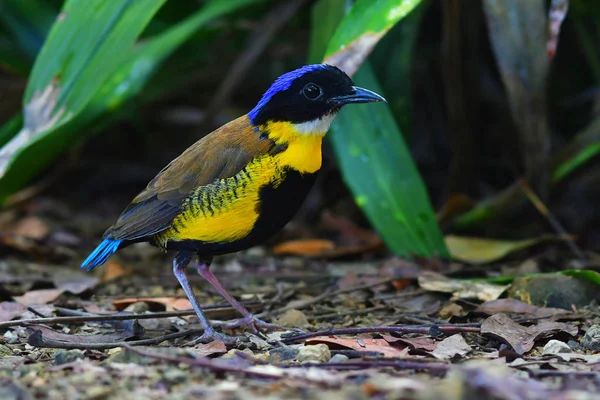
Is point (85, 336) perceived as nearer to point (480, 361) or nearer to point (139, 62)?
point (480, 361)

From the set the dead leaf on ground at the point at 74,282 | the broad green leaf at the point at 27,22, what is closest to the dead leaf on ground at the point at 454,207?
the dead leaf on ground at the point at 74,282

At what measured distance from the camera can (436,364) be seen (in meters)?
3.10

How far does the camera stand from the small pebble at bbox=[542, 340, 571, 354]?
354 centimetres

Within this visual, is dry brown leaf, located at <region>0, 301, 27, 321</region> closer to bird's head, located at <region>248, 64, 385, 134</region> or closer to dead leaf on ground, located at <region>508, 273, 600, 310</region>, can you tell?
bird's head, located at <region>248, 64, 385, 134</region>

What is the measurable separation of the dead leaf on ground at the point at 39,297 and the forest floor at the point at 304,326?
0.01m

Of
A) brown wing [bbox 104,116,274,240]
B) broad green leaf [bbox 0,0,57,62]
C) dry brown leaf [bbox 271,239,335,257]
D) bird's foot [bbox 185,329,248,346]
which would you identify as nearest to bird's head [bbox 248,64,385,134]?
brown wing [bbox 104,116,274,240]

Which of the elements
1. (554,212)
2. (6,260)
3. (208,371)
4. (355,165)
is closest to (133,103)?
(6,260)

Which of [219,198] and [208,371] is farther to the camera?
[219,198]

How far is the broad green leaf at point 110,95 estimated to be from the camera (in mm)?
5094

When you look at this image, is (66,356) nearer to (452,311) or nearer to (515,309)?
(452,311)

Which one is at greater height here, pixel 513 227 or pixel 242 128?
pixel 242 128

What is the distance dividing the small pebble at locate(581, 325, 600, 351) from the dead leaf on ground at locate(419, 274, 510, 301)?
706 millimetres

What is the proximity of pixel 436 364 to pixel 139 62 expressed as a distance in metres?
3.19

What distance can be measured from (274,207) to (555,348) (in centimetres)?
134
